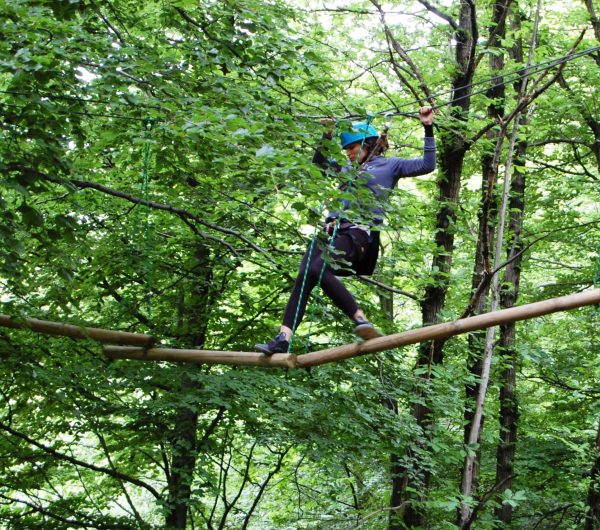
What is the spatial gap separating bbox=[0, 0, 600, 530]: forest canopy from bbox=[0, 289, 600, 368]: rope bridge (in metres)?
0.31

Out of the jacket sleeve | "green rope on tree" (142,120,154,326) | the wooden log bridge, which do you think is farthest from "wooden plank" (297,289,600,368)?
"green rope on tree" (142,120,154,326)

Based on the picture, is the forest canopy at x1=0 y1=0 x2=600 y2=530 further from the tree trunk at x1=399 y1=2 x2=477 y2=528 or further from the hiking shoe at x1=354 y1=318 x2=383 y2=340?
the hiking shoe at x1=354 y1=318 x2=383 y2=340

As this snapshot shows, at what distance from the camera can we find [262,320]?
6668mm

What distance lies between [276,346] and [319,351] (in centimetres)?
24

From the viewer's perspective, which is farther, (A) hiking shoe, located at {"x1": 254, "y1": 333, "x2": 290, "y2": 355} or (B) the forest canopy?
(A) hiking shoe, located at {"x1": 254, "y1": 333, "x2": 290, "y2": 355}

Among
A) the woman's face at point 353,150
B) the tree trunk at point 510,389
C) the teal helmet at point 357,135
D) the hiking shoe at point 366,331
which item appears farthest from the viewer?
the tree trunk at point 510,389

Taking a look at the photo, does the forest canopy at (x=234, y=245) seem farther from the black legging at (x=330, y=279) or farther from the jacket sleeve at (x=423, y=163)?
the jacket sleeve at (x=423, y=163)

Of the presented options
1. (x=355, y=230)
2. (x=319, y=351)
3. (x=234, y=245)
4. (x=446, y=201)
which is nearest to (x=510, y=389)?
(x=446, y=201)

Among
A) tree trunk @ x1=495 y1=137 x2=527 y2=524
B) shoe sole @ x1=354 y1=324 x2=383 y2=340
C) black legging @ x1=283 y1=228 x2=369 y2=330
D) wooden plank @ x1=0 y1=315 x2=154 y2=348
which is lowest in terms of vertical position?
wooden plank @ x1=0 y1=315 x2=154 y2=348

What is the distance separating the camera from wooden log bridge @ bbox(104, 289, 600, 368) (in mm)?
3422

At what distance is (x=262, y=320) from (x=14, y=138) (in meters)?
3.52

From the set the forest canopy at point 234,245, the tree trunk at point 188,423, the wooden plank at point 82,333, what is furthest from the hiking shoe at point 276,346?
the tree trunk at point 188,423

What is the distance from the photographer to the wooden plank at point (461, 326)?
3.41 m

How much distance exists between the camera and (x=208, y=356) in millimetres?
4082
